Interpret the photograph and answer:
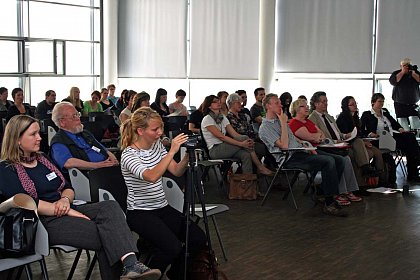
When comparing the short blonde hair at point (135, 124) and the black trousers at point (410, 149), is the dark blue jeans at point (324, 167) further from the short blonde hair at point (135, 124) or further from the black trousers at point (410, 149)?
the short blonde hair at point (135, 124)

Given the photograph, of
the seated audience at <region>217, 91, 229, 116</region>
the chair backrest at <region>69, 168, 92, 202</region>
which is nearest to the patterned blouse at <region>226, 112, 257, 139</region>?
the seated audience at <region>217, 91, 229, 116</region>

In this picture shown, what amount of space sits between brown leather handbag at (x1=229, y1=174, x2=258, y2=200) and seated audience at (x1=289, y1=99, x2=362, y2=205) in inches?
30.1

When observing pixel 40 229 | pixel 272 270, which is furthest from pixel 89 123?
pixel 40 229

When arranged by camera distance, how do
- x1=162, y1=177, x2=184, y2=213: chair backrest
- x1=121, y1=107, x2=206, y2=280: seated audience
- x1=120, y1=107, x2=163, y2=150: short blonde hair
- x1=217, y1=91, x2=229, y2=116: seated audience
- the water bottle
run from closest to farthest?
x1=121, y1=107, x2=206, y2=280: seated audience → x1=120, y1=107, x2=163, y2=150: short blonde hair → x1=162, y1=177, x2=184, y2=213: chair backrest → the water bottle → x1=217, y1=91, x2=229, y2=116: seated audience

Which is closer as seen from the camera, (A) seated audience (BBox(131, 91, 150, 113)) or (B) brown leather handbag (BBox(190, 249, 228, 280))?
(B) brown leather handbag (BBox(190, 249, 228, 280))

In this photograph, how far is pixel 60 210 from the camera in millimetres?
3701

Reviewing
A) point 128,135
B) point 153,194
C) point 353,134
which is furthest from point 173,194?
point 353,134

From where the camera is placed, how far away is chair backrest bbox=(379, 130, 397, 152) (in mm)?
8336

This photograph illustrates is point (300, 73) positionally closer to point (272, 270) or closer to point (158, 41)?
point (158, 41)

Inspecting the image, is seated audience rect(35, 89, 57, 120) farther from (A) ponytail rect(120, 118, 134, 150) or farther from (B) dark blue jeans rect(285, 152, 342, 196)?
(A) ponytail rect(120, 118, 134, 150)

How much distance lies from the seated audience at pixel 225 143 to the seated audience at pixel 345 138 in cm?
87

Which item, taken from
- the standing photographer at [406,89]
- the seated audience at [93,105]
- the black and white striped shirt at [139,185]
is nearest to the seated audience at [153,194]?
the black and white striped shirt at [139,185]

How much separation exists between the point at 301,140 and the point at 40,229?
4333 mm

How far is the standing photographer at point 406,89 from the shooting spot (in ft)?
32.4
